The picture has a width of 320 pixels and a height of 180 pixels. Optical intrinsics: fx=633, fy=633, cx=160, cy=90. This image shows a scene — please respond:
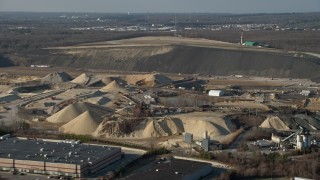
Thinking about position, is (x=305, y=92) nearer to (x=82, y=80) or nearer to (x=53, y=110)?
(x=82, y=80)

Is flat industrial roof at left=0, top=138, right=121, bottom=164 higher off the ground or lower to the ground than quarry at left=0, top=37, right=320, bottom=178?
higher

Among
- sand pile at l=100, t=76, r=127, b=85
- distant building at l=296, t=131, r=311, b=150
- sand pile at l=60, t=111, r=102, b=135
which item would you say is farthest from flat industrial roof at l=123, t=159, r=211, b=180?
sand pile at l=100, t=76, r=127, b=85

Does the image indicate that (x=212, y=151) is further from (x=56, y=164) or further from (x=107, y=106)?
(x=107, y=106)

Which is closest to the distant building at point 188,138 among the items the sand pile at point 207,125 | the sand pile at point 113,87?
the sand pile at point 207,125

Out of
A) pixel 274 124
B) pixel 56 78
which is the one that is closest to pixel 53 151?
pixel 274 124

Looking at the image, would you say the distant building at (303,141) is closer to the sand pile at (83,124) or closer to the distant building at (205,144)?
the distant building at (205,144)

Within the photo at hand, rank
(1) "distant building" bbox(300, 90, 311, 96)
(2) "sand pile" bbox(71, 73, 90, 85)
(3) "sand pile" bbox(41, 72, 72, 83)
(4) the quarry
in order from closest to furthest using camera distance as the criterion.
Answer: (4) the quarry
(1) "distant building" bbox(300, 90, 311, 96)
(2) "sand pile" bbox(71, 73, 90, 85)
(3) "sand pile" bbox(41, 72, 72, 83)

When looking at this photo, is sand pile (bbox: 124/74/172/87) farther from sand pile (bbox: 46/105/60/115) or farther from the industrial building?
the industrial building
